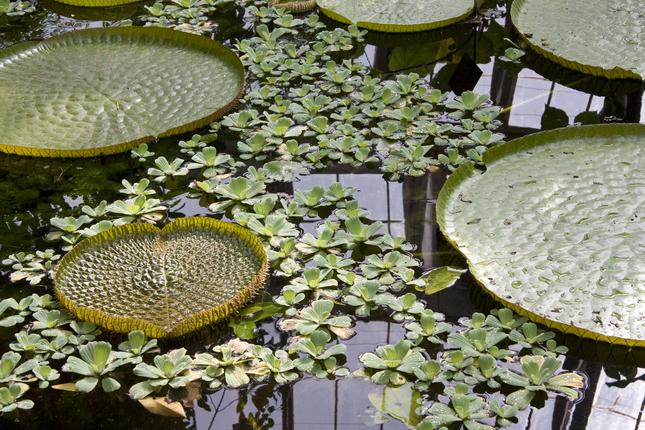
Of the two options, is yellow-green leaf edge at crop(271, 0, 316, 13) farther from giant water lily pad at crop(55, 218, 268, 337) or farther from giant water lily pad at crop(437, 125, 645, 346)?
giant water lily pad at crop(55, 218, 268, 337)

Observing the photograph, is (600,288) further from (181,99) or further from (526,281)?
(181,99)

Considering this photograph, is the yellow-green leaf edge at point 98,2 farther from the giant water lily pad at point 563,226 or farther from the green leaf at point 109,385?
the green leaf at point 109,385

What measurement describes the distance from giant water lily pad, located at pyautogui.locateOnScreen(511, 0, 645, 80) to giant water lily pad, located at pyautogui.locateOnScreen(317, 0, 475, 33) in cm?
21

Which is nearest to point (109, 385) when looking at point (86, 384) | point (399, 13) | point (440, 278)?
point (86, 384)

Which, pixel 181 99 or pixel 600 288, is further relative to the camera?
pixel 181 99

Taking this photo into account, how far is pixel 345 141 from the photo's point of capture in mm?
2391

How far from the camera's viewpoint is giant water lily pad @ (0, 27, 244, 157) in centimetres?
245

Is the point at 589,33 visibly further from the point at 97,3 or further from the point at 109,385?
the point at 109,385

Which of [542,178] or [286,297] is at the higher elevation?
[542,178]

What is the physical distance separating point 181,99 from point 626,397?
1552 mm

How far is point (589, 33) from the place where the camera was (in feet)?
9.31

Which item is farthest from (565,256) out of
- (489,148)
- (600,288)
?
(489,148)

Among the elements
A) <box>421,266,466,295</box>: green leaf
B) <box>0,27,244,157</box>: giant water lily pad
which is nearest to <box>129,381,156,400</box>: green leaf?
<box>421,266,466,295</box>: green leaf

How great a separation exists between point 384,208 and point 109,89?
100 centimetres
